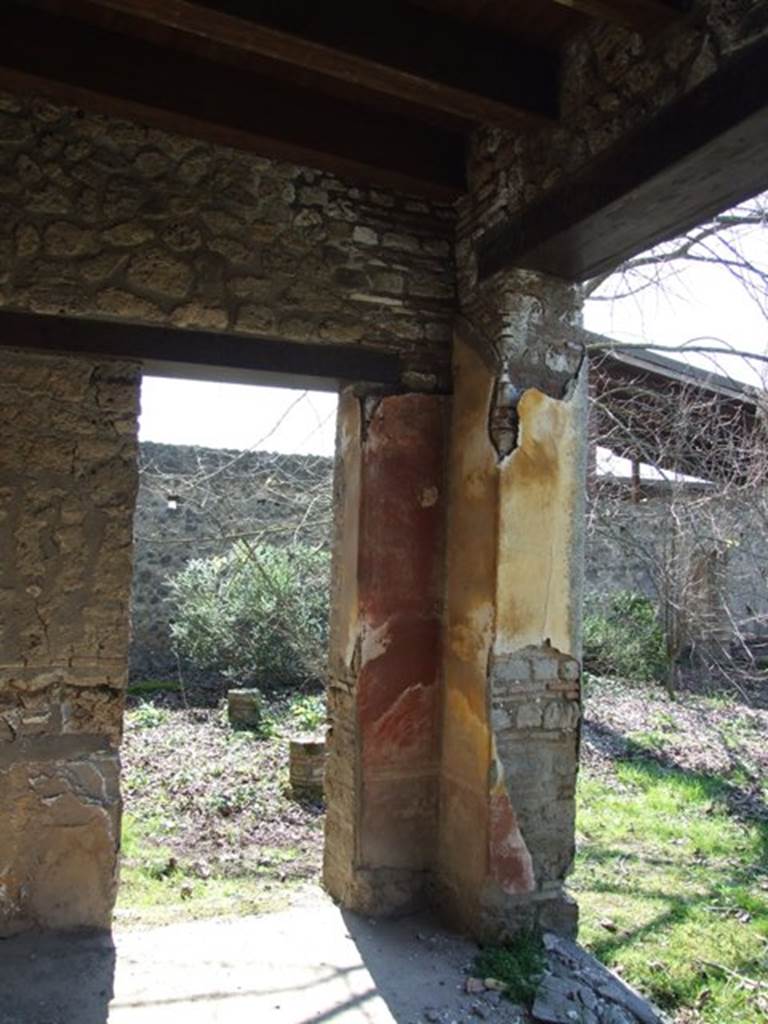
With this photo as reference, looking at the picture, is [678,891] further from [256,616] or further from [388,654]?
[256,616]

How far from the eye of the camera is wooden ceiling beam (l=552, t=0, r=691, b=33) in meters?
2.37

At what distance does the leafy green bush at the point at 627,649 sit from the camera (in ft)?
31.1

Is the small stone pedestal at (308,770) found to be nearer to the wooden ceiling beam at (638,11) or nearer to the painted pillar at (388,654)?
the painted pillar at (388,654)

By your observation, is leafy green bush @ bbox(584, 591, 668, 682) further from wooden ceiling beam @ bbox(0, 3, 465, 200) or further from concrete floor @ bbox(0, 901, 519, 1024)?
wooden ceiling beam @ bbox(0, 3, 465, 200)

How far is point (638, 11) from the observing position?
2430 mm

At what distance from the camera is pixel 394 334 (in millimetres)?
3676

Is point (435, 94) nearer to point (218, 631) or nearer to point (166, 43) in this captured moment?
point (166, 43)

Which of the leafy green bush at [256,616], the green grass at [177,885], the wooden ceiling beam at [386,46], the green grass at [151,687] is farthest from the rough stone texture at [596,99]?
the green grass at [151,687]

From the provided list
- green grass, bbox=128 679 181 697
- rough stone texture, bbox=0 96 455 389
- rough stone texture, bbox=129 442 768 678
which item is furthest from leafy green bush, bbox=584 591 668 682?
rough stone texture, bbox=0 96 455 389

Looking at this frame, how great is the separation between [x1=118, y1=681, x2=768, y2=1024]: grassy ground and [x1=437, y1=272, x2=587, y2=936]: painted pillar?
0.64m

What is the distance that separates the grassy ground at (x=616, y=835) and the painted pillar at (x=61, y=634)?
586 millimetres

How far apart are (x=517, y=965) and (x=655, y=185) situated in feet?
9.32

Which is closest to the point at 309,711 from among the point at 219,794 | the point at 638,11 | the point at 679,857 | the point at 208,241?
the point at 219,794

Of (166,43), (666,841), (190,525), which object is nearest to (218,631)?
(190,525)
